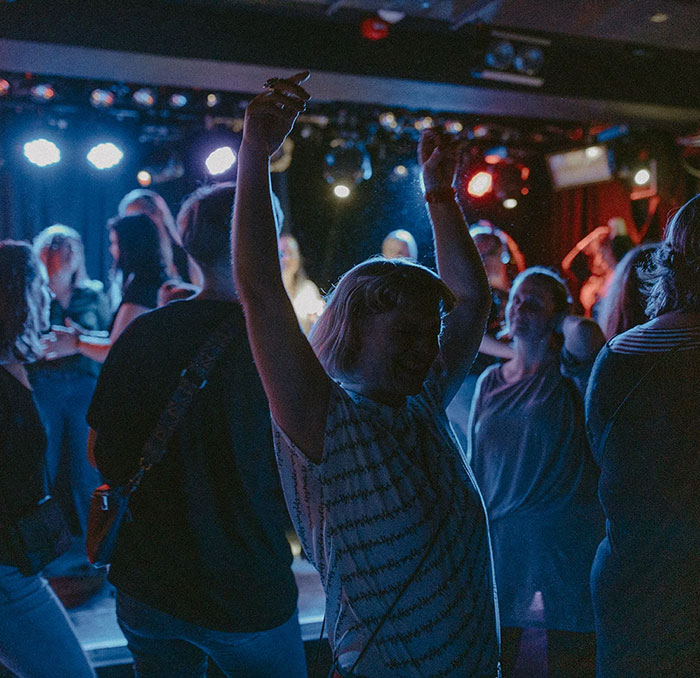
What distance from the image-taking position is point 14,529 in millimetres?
1648

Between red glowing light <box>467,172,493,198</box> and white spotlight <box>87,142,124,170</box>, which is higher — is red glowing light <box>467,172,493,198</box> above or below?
below

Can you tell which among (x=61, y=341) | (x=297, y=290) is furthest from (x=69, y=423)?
(x=297, y=290)

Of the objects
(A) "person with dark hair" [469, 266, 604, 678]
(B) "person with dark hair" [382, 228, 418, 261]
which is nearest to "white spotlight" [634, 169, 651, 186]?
(B) "person with dark hair" [382, 228, 418, 261]

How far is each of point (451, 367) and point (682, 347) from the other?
0.49 metres

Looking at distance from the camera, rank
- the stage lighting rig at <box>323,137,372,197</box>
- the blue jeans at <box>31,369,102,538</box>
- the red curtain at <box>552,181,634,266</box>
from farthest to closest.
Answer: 1. the red curtain at <box>552,181,634,266</box>
2. the stage lighting rig at <box>323,137,372,197</box>
3. the blue jeans at <box>31,369,102,538</box>

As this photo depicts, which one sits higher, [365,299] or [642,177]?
[642,177]

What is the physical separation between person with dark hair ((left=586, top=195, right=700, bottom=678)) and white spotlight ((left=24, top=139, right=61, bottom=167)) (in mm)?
5153

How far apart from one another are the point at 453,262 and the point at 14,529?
127 cm

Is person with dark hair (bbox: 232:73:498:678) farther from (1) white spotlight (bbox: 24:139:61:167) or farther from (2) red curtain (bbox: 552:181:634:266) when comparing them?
(2) red curtain (bbox: 552:181:634:266)

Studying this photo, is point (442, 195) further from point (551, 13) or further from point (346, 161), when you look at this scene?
point (346, 161)

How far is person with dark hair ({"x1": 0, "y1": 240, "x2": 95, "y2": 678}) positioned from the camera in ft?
5.29

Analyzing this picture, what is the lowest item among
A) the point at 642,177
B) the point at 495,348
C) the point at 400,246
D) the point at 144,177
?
the point at 495,348

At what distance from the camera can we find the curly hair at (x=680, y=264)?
4.43 feet

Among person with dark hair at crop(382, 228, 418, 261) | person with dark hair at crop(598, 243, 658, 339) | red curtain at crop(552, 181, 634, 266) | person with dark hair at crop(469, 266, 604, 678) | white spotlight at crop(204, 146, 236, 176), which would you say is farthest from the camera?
red curtain at crop(552, 181, 634, 266)
